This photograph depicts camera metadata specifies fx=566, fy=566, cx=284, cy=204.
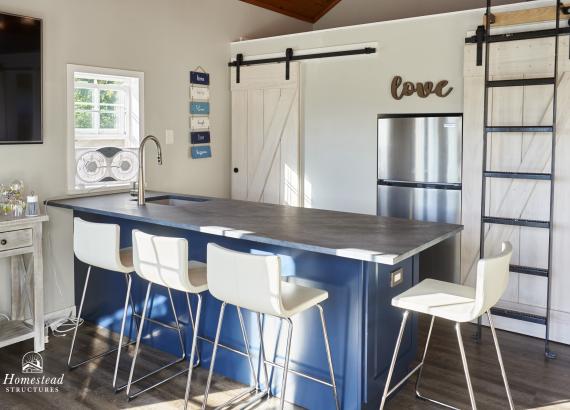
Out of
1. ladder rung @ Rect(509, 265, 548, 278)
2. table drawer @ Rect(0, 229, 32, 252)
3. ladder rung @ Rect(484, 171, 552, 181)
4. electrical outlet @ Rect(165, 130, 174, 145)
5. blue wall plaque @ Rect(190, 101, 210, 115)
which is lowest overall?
ladder rung @ Rect(509, 265, 548, 278)

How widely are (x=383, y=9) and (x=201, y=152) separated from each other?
2444 millimetres

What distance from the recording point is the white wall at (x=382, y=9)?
5434 mm

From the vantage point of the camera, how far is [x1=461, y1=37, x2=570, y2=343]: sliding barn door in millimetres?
3793

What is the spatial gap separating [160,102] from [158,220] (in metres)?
1.97

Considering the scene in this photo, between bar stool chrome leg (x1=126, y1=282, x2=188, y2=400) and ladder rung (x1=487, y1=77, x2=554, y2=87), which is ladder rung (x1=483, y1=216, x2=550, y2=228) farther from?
bar stool chrome leg (x1=126, y1=282, x2=188, y2=400)

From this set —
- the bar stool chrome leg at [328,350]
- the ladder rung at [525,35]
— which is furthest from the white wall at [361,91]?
the bar stool chrome leg at [328,350]

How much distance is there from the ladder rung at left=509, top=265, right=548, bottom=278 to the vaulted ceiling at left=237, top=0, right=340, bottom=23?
3633mm

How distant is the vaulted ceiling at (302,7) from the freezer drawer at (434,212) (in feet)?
8.13

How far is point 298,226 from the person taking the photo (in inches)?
118

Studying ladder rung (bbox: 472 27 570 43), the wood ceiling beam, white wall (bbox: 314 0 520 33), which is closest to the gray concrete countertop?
ladder rung (bbox: 472 27 570 43)

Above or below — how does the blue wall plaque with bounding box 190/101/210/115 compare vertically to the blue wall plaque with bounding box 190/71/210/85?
below

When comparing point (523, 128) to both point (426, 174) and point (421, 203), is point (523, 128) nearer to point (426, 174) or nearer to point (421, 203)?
point (426, 174)

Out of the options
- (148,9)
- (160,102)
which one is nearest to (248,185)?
(160,102)

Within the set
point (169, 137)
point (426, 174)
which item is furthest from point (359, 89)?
point (169, 137)
